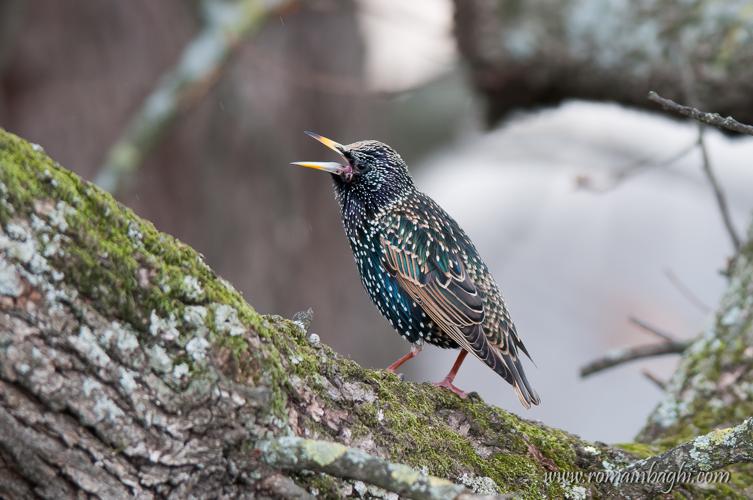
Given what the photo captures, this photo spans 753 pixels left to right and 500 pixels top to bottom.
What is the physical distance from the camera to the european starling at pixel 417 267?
395 centimetres

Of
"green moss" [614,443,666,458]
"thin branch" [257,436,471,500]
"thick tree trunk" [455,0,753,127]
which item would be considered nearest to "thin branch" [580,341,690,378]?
"green moss" [614,443,666,458]

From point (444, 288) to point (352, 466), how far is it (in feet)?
6.52

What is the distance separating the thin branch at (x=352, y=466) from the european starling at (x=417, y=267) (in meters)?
1.51

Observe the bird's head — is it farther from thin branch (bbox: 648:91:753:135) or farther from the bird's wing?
thin branch (bbox: 648:91:753:135)

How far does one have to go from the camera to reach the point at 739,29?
5195 mm

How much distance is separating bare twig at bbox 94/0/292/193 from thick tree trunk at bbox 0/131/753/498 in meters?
3.80

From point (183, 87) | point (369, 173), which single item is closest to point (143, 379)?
point (369, 173)

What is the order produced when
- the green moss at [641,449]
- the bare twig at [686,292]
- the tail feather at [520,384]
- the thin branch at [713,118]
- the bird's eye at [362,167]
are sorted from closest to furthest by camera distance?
the thin branch at [713,118] → the green moss at [641,449] → the tail feather at [520,384] → the bare twig at [686,292] → the bird's eye at [362,167]

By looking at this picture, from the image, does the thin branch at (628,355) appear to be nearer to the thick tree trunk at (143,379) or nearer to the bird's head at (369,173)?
the bird's head at (369,173)

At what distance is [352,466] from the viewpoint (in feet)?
6.99

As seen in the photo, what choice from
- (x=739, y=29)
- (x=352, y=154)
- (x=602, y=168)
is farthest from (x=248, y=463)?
(x=602, y=168)

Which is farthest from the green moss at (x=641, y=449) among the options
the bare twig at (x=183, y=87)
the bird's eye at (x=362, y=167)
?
the bare twig at (x=183, y=87)

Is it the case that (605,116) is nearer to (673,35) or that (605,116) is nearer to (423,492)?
(673,35)

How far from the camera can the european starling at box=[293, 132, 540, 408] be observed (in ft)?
12.9
